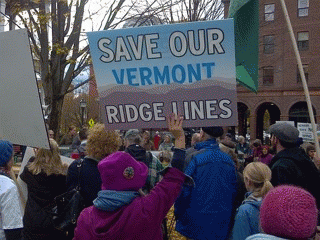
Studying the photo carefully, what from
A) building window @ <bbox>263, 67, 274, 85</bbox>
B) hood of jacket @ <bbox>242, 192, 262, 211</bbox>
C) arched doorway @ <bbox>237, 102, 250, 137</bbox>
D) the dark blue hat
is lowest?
arched doorway @ <bbox>237, 102, 250, 137</bbox>

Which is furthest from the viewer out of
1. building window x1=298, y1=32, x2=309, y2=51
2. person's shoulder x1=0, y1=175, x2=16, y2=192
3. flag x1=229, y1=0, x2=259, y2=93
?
building window x1=298, y1=32, x2=309, y2=51

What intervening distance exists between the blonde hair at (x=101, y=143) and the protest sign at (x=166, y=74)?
727 mm

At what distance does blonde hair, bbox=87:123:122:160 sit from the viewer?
4570mm

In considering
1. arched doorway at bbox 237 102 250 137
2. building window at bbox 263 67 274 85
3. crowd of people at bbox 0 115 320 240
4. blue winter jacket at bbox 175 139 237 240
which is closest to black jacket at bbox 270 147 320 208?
crowd of people at bbox 0 115 320 240

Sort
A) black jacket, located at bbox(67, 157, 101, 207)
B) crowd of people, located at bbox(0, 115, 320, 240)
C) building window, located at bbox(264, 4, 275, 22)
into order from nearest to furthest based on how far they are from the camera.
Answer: crowd of people, located at bbox(0, 115, 320, 240)
black jacket, located at bbox(67, 157, 101, 207)
building window, located at bbox(264, 4, 275, 22)

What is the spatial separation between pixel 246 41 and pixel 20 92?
2324 millimetres

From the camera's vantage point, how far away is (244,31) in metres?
Answer: 5.18

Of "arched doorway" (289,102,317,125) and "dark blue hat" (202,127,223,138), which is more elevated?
"dark blue hat" (202,127,223,138)

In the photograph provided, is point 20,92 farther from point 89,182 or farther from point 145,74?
point 145,74

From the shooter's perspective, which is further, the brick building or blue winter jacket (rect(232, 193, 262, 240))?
the brick building

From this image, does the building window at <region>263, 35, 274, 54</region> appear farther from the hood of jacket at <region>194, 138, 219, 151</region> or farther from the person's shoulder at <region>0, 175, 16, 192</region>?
the person's shoulder at <region>0, 175, 16, 192</region>

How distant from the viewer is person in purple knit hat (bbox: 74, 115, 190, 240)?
2695 mm

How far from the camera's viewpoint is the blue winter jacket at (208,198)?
13.5 ft

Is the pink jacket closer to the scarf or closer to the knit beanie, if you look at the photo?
the scarf
